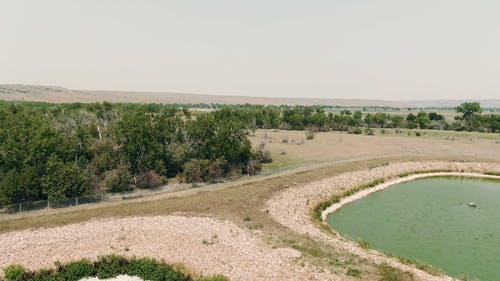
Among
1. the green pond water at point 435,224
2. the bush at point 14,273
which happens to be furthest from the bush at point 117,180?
the green pond water at point 435,224

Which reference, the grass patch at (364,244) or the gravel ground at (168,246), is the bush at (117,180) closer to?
the gravel ground at (168,246)

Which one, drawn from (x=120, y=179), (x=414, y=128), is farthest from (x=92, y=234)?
(x=414, y=128)

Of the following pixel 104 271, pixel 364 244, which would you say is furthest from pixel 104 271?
pixel 364 244

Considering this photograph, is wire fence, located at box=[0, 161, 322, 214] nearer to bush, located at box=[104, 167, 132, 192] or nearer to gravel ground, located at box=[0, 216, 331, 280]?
bush, located at box=[104, 167, 132, 192]

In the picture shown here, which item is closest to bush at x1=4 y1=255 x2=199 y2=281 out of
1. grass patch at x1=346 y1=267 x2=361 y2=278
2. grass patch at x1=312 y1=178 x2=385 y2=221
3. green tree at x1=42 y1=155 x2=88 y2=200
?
grass patch at x1=346 y1=267 x2=361 y2=278

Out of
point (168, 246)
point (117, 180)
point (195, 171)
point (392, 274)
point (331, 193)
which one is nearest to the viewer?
point (392, 274)

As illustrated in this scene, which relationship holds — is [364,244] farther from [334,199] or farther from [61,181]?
[61,181]

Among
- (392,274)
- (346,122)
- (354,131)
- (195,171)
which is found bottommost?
(195,171)
